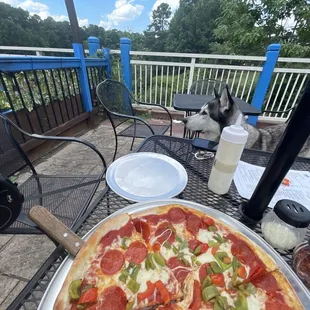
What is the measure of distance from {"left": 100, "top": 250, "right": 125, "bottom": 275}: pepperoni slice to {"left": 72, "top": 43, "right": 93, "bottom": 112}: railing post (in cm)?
388

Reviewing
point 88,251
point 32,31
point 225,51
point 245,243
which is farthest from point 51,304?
point 32,31

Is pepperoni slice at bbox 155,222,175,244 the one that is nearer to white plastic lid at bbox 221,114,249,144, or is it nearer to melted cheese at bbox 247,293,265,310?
melted cheese at bbox 247,293,265,310

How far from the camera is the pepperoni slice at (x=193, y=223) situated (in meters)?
0.71

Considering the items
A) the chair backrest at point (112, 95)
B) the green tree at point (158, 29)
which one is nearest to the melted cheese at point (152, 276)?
the chair backrest at point (112, 95)

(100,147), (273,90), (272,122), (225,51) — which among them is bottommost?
(100,147)

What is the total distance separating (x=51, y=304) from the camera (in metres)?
0.46

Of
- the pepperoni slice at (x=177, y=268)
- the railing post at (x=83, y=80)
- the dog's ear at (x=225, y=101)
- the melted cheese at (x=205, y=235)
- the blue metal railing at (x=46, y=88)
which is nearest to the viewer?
the pepperoni slice at (x=177, y=268)

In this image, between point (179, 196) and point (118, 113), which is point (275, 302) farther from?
point (118, 113)

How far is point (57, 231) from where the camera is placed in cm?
58

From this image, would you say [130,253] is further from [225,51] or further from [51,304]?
[225,51]

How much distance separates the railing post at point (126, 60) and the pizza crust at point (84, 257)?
448 cm

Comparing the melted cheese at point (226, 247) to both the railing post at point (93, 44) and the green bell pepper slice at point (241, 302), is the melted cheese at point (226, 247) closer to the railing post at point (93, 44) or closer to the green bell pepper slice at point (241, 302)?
the green bell pepper slice at point (241, 302)

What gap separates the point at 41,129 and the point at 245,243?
327 centimetres

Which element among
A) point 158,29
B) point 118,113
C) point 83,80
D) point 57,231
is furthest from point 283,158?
point 158,29
